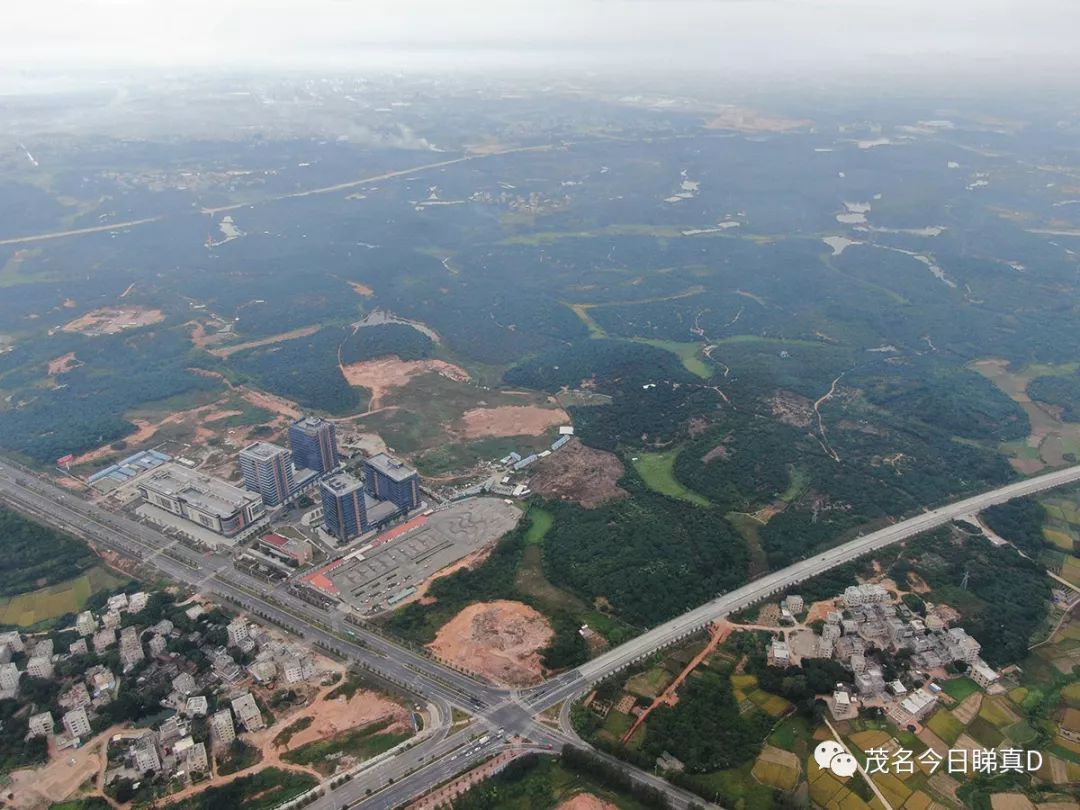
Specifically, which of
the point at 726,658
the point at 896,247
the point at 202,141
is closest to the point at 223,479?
the point at 726,658

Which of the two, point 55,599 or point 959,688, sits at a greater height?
point 959,688

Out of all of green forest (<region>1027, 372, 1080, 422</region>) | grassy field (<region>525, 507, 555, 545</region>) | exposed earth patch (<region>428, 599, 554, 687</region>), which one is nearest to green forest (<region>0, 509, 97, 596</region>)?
exposed earth patch (<region>428, 599, 554, 687</region>)

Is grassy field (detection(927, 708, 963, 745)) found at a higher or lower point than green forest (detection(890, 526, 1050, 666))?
higher

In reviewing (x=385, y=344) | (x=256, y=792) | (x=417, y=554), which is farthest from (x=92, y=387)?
(x=256, y=792)

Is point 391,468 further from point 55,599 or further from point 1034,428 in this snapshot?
point 1034,428

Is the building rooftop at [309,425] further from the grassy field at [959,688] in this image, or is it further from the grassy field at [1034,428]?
the grassy field at [1034,428]

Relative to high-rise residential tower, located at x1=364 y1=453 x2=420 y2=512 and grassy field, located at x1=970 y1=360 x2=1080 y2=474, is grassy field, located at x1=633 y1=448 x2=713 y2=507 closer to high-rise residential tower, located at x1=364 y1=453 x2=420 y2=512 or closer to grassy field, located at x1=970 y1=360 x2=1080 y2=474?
high-rise residential tower, located at x1=364 y1=453 x2=420 y2=512

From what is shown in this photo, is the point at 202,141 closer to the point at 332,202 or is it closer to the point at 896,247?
the point at 332,202
